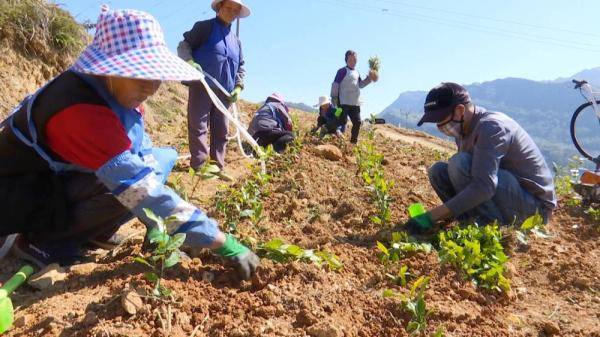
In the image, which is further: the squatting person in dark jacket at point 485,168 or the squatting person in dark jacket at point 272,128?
the squatting person in dark jacket at point 272,128

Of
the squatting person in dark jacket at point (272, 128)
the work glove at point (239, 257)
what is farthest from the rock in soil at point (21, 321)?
the squatting person in dark jacket at point (272, 128)

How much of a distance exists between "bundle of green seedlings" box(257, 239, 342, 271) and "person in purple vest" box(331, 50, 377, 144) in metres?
4.80

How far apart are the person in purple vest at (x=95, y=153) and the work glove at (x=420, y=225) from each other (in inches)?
45.9

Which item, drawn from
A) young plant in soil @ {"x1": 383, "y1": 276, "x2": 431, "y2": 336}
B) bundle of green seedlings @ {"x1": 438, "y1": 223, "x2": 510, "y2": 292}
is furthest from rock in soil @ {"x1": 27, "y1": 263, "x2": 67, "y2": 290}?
bundle of green seedlings @ {"x1": 438, "y1": 223, "x2": 510, "y2": 292}

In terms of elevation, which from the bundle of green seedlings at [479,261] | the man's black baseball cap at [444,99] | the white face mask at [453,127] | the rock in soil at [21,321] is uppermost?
the man's black baseball cap at [444,99]

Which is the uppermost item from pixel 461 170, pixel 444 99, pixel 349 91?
pixel 444 99

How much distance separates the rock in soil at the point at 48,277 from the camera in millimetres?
1964

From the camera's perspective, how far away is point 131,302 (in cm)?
164

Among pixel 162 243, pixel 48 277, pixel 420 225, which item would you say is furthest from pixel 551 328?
pixel 48 277

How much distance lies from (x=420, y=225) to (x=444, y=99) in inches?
30.9

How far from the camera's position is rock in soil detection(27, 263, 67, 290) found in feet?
6.44

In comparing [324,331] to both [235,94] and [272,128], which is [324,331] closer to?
[235,94]

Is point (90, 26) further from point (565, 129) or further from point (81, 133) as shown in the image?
point (565, 129)

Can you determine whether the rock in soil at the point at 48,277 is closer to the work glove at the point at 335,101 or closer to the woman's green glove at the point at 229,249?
the woman's green glove at the point at 229,249
